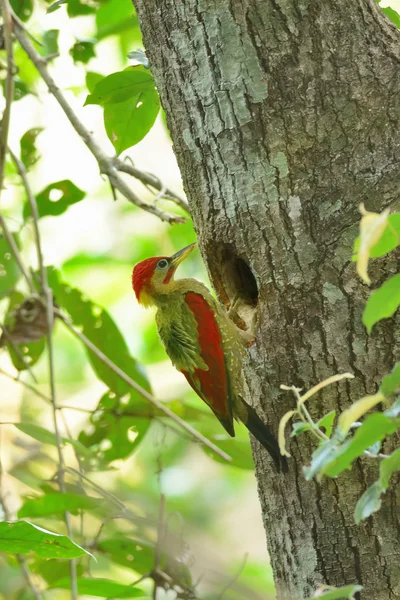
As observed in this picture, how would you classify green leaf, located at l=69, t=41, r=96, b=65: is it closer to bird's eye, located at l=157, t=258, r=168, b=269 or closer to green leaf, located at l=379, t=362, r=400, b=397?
bird's eye, located at l=157, t=258, r=168, b=269

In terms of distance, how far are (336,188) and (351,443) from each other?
1277 millimetres

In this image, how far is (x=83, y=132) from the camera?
11.3ft

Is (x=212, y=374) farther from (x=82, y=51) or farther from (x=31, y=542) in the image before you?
(x=82, y=51)

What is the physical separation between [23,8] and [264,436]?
2.65 metres

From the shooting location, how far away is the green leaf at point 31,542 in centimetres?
197

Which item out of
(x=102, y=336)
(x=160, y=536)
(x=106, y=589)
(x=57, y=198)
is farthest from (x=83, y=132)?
(x=106, y=589)

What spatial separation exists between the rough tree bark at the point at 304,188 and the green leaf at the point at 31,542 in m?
0.81

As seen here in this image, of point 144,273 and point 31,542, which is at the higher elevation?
point 144,273

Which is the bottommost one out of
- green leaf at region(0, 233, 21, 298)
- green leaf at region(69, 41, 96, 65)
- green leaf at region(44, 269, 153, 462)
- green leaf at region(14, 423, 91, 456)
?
green leaf at region(14, 423, 91, 456)

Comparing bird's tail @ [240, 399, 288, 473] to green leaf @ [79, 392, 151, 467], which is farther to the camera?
green leaf @ [79, 392, 151, 467]

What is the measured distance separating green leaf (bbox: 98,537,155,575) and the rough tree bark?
3.07ft

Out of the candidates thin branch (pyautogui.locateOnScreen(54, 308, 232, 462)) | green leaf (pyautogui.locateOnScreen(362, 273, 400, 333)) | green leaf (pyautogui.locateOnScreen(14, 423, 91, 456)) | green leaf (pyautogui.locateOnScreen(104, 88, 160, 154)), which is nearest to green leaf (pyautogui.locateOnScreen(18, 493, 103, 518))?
green leaf (pyautogui.locateOnScreen(14, 423, 91, 456))

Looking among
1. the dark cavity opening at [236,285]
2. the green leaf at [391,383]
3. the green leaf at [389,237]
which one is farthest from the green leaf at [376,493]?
the dark cavity opening at [236,285]

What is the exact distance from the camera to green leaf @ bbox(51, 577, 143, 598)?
100.0 inches
